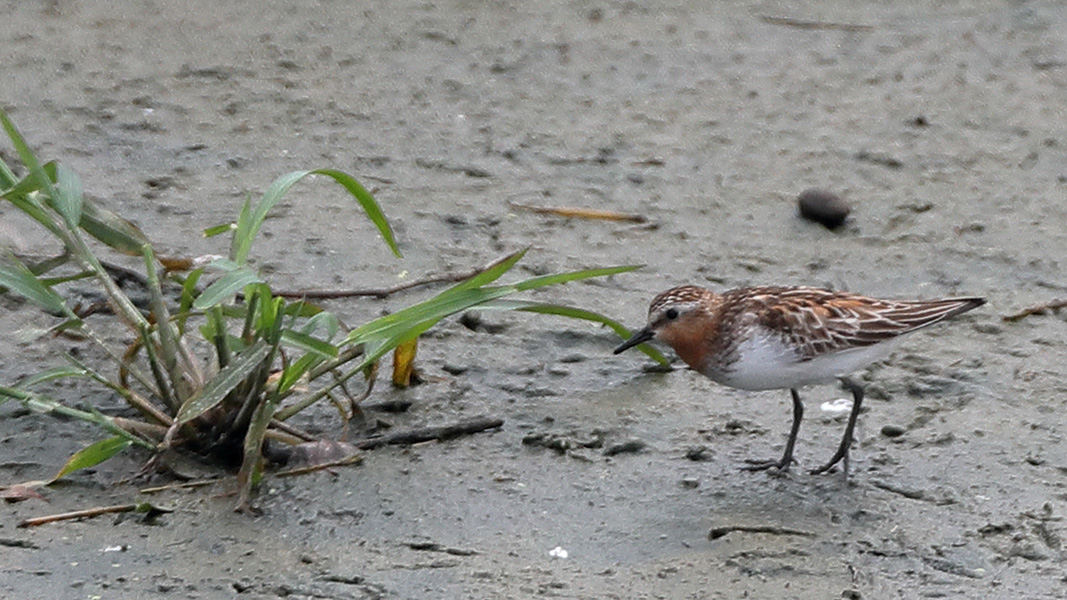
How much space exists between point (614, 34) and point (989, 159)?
2.68m

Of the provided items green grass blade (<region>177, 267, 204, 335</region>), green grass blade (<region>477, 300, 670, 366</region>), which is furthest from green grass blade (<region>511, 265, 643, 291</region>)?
green grass blade (<region>177, 267, 204, 335</region>)

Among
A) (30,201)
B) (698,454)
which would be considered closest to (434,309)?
(698,454)

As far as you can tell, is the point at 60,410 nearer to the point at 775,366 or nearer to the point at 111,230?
the point at 111,230

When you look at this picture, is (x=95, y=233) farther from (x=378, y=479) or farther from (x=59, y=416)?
(x=378, y=479)

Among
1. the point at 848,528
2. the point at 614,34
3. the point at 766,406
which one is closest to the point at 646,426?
the point at 766,406

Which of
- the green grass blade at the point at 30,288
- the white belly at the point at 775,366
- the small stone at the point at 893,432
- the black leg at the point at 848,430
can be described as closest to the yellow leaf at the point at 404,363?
the white belly at the point at 775,366

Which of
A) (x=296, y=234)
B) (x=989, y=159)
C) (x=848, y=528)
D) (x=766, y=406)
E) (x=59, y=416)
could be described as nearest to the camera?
(x=848, y=528)

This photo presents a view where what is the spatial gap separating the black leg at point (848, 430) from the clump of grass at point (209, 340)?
0.97m

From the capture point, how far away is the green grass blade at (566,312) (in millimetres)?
5402

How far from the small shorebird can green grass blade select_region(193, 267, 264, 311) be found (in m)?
1.54

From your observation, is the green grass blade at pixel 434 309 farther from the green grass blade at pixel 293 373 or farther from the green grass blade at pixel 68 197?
the green grass blade at pixel 68 197

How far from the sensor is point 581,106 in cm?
893

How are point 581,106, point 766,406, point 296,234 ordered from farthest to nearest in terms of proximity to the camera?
point 581,106 < point 296,234 < point 766,406

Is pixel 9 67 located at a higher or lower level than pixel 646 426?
higher
